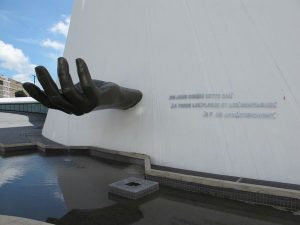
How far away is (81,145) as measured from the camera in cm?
1243

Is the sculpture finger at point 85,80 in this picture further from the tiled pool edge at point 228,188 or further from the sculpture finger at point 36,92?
the tiled pool edge at point 228,188

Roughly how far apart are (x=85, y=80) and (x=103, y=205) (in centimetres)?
295

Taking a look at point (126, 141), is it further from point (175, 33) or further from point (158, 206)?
point (158, 206)

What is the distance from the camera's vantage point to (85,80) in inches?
285

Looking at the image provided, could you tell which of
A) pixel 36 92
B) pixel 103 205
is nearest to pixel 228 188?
pixel 103 205

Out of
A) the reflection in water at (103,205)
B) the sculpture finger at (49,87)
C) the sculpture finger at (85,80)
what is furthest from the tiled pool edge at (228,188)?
the sculpture finger at (49,87)

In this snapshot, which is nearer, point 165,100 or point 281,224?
point 281,224

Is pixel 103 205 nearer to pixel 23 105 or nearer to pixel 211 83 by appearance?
pixel 211 83

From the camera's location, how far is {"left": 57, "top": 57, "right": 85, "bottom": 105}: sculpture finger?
7121mm

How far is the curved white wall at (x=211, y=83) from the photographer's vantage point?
690cm

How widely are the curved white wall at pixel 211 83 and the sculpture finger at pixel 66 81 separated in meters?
2.84

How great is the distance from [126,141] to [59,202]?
4.38m

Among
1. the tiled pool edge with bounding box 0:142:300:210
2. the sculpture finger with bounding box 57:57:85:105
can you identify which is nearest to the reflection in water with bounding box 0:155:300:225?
the tiled pool edge with bounding box 0:142:300:210

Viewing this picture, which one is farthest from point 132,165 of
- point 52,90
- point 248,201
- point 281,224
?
point 281,224
